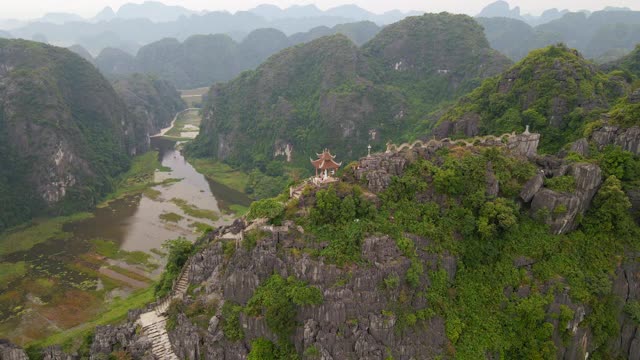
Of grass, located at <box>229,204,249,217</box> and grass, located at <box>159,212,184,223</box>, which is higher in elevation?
grass, located at <box>159,212,184,223</box>

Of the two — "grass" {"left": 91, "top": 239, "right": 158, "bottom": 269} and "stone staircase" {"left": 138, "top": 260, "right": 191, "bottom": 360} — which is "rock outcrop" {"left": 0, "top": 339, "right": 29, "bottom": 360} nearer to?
"stone staircase" {"left": 138, "top": 260, "right": 191, "bottom": 360}

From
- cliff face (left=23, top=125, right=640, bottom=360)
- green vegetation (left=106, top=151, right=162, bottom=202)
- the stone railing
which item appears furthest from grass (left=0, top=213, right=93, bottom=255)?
the stone railing

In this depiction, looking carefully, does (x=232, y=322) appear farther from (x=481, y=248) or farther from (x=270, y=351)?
(x=481, y=248)

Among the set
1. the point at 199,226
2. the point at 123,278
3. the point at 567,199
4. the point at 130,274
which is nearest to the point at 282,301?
the point at 567,199

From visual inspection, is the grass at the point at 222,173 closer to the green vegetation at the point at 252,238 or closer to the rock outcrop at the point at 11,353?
the green vegetation at the point at 252,238

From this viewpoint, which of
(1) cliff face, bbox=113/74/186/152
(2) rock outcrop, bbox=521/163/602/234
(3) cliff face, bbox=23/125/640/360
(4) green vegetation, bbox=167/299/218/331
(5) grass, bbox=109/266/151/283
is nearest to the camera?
(3) cliff face, bbox=23/125/640/360

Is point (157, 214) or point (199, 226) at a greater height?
point (199, 226)

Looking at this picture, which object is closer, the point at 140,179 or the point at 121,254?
the point at 121,254
